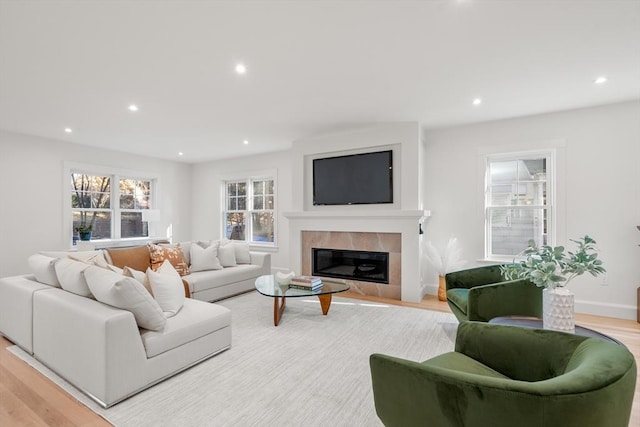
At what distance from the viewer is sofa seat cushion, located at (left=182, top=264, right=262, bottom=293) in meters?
3.94

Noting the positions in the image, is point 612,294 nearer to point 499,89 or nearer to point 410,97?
point 499,89

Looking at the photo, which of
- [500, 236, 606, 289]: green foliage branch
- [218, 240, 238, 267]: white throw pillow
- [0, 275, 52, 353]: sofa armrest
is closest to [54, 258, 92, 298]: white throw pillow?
[0, 275, 52, 353]: sofa armrest

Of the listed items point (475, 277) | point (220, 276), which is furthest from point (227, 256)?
point (475, 277)

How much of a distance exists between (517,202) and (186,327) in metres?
4.37

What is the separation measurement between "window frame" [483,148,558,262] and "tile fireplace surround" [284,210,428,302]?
974mm

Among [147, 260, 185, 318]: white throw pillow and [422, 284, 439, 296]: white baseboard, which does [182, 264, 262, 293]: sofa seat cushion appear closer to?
[147, 260, 185, 318]: white throw pillow

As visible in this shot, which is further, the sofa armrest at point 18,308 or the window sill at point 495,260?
the window sill at point 495,260

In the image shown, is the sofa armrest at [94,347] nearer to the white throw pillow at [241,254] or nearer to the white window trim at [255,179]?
the white throw pillow at [241,254]

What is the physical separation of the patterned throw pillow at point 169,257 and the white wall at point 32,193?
90.6 inches

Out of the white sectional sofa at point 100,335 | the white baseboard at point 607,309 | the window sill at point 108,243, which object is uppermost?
the window sill at point 108,243

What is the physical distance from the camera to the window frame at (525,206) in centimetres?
398

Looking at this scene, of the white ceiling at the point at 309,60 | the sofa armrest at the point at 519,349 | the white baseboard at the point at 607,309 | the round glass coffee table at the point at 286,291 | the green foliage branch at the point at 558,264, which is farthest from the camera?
the white baseboard at the point at 607,309

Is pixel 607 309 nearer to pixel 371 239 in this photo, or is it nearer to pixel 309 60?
pixel 371 239

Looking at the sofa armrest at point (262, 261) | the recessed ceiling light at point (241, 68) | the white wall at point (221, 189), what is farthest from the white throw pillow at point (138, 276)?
the white wall at point (221, 189)
